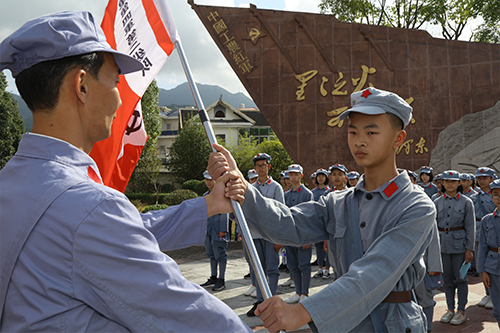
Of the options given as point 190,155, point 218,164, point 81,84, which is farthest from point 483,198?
point 190,155

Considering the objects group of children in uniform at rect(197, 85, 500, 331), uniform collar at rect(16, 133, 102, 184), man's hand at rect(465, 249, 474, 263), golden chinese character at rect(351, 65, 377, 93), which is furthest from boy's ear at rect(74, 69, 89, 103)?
golden chinese character at rect(351, 65, 377, 93)

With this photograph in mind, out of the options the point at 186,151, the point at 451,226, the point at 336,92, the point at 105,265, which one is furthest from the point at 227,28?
the point at 186,151

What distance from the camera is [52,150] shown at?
3.77 ft

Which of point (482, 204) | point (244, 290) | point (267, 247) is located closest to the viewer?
point (267, 247)

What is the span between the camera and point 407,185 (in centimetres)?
182

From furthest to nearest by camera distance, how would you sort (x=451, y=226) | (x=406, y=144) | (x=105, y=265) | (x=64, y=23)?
1. (x=406, y=144)
2. (x=451, y=226)
3. (x=64, y=23)
4. (x=105, y=265)

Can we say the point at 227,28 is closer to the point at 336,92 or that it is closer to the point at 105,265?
the point at 336,92

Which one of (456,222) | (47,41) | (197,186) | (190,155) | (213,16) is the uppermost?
(213,16)

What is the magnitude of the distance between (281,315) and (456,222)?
5.34 m

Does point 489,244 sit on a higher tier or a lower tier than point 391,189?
lower

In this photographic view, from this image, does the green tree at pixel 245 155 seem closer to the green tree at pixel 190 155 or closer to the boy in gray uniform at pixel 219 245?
the green tree at pixel 190 155

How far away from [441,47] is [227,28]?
5.66m

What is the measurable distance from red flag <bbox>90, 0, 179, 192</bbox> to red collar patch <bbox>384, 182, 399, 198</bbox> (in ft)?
5.26

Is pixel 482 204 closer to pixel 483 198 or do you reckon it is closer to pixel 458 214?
pixel 483 198
